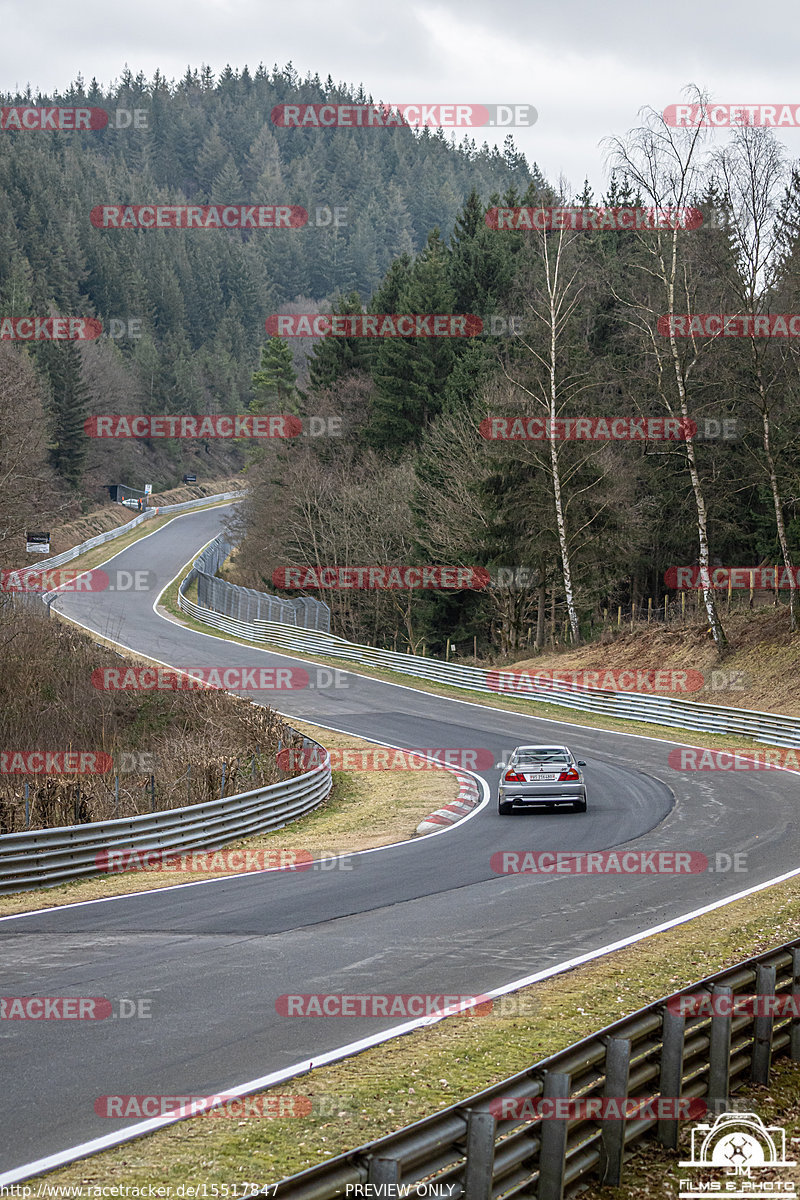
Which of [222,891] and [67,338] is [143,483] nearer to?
[67,338]

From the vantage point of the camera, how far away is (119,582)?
71062mm

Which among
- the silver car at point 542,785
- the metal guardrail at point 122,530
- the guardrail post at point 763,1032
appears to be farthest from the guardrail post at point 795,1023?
the metal guardrail at point 122,530

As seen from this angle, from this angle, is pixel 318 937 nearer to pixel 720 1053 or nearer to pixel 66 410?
pixel 720 1053

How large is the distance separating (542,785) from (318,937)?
9.83 m

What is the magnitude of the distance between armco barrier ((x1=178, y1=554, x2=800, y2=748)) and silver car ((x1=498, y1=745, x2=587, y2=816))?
10.0m

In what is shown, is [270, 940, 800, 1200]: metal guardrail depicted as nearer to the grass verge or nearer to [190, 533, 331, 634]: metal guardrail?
the grass verge

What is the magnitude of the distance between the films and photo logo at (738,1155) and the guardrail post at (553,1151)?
101 cm

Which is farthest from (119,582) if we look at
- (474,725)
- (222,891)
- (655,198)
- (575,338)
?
(222,891)

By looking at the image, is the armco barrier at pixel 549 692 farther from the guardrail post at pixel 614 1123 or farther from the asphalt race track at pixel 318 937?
the guardrail post at pixel 614 1123

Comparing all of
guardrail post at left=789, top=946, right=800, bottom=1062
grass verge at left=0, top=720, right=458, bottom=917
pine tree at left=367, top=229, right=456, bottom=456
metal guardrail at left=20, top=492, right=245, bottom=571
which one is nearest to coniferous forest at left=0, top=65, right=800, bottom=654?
pine tree at left=367, top=229, right=456, bottom=456

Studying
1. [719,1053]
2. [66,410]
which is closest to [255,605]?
[66,410]

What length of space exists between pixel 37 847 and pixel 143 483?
101m

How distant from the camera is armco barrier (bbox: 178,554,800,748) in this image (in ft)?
101

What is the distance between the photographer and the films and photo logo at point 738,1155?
21.1 ft
